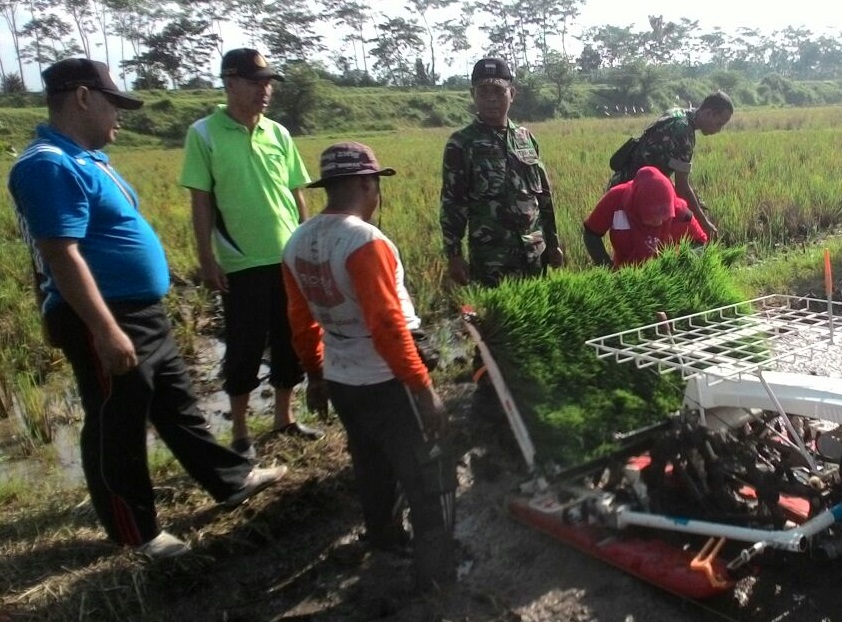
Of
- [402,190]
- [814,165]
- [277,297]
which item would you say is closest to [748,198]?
[814,165]

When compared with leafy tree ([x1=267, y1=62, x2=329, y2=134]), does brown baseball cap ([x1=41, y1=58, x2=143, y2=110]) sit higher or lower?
lower

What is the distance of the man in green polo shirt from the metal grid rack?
1424 millimetres

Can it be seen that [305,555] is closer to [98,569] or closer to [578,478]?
[98,569]

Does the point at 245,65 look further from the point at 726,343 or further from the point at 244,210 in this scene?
the point at 726,343

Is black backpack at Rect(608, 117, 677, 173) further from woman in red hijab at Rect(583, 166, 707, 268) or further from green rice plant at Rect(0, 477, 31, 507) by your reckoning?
green rice plant at Rect(0, 477, 31, 507)

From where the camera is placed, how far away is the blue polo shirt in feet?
7.06

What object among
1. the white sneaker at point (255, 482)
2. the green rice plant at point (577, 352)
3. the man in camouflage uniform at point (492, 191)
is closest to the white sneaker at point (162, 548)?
the white sneaker at point (255, 482)

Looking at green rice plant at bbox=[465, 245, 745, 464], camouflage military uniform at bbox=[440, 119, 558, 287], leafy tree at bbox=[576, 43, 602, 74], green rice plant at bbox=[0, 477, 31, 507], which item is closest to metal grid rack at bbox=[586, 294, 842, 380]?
green rice plant at bbox=[465, 245, 745, 464]

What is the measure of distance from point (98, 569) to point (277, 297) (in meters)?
1.25

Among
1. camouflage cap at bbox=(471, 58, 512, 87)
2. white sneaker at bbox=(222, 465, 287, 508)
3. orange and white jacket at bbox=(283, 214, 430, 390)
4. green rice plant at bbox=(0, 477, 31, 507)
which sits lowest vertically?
green rice plant at bbox=(0, 477, 31, 507)

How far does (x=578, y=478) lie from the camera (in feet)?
8.02

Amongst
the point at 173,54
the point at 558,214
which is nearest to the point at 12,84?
the point at 173,54

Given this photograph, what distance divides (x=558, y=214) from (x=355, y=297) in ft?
17.8

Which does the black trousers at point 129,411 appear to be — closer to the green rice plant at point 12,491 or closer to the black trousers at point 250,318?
the black trousers at point 250,318
